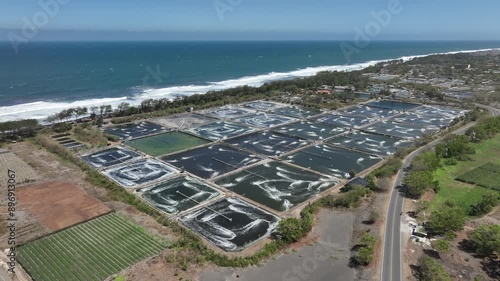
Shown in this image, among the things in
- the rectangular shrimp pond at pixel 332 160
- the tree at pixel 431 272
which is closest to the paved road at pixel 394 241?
the tree at pixel 431 272

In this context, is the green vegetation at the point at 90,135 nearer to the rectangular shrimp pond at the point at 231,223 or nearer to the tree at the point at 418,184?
the rectangular shrimp pond at the point at 231,223

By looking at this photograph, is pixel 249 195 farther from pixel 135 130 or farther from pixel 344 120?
pixel 344 120

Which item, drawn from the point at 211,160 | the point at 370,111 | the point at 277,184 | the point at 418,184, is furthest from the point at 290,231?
the point at 370,111

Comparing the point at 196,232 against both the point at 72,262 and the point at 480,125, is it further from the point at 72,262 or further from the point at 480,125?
the point at 480,125

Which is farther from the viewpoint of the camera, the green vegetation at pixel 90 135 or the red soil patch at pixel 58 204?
the green vegetation at pixel 90 135

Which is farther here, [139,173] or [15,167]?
[15,167]

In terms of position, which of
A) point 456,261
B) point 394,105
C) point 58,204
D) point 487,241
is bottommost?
point 58,204
